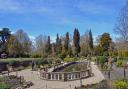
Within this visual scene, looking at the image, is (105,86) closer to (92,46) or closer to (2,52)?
(2,52)

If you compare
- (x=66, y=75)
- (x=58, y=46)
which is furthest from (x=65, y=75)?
(x=58, y=46)

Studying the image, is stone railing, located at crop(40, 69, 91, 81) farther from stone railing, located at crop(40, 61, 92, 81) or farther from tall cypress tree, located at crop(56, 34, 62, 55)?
tall cypress tree, located at crop(56, 34, 62, 55)

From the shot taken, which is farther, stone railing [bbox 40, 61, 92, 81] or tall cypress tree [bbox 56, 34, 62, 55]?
tall cypress tree [bbox 56, 34, 62, 55]

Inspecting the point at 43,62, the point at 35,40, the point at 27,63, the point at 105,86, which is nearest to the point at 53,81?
the point at 105,86

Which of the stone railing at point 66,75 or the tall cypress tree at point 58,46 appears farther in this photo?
the tall cypress tree at point 58,46

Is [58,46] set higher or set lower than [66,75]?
higher

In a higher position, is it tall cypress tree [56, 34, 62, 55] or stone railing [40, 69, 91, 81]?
tall cypress tree [56, 34, 62, 55]

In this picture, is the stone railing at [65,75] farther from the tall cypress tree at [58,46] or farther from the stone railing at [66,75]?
the tall cypress tree at [58,46]

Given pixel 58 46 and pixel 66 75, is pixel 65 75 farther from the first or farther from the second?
pixel 58 46

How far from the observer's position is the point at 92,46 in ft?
261

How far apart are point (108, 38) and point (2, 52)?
26258 millimetres

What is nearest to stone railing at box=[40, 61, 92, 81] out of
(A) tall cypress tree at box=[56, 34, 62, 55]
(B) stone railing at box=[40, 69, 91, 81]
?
(B) stone railing at box=[40, 69, 91, 81]

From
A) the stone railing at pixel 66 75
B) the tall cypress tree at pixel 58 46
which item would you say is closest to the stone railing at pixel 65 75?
the stone railing at pixel 66 75

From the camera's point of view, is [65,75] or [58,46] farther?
[58,46]
